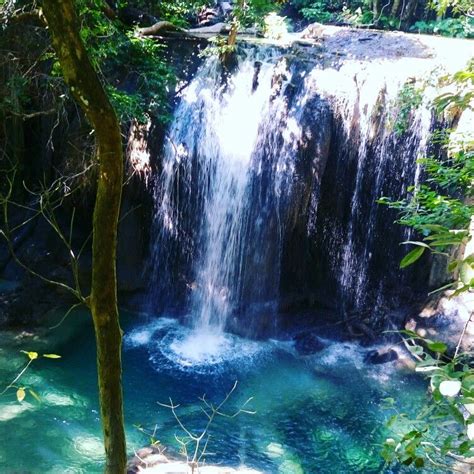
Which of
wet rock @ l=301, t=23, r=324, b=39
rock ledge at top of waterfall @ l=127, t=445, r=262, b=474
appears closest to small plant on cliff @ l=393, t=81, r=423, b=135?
wet rock @ l=301, t=23, r=324, b=39

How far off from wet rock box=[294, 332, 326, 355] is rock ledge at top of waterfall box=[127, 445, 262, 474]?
3.04 m

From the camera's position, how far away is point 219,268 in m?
9.05

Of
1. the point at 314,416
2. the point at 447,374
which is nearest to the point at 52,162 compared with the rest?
the point at 314,416

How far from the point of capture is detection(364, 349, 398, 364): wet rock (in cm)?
782

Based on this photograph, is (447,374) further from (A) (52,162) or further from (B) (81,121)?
(A) (52,162)

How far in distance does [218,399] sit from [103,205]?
4.86m

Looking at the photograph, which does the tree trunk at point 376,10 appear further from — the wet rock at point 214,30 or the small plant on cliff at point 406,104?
the small plant on cliff at point 406,104

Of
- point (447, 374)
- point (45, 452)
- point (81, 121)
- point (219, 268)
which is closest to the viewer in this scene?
point (447, 374)

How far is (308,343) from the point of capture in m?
8.32

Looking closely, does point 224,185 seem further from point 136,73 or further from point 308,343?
point 308,343

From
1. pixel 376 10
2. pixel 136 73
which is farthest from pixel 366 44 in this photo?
pixel 136 73

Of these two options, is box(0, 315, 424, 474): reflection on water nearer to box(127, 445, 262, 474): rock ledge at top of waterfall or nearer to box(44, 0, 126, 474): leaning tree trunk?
box(127, 445, 262, 474): rock ledge at top of waterfall

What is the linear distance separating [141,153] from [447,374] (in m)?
8.00

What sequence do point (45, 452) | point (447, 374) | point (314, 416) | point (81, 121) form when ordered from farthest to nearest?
point (81, 121)
point (314, 416)
point (45, 452)
point (447, 374)
